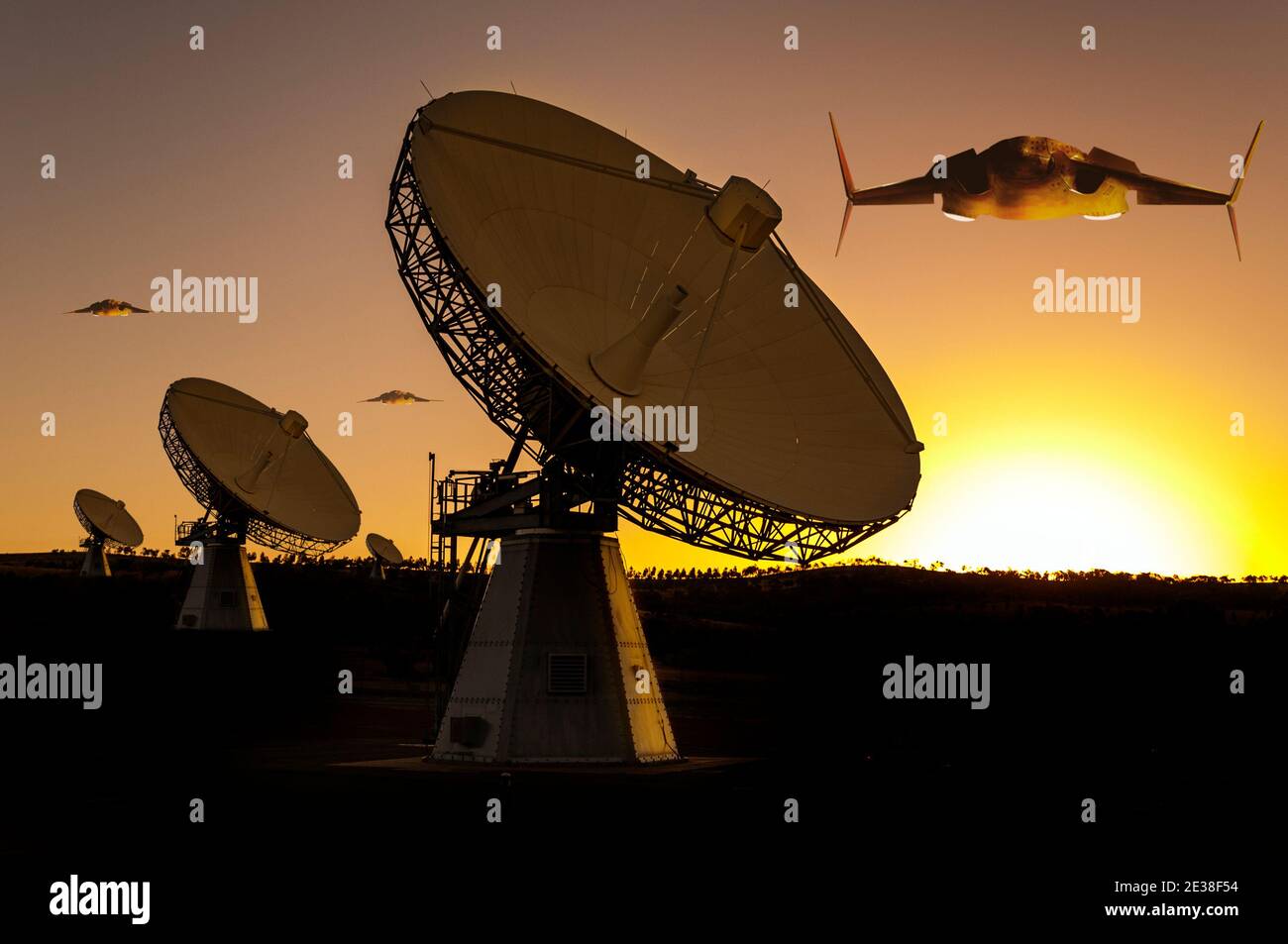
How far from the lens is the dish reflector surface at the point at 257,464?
250 feet

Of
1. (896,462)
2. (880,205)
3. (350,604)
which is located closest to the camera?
(896,462)

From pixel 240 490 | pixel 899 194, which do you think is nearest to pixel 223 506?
pixel 240 490

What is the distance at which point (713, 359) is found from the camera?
38219 millimetres

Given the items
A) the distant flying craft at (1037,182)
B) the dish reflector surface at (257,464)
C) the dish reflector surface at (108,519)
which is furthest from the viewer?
the dish reflector surface at (108,519)

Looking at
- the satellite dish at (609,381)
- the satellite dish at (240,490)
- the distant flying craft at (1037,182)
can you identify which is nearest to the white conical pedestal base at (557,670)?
the satellite dish at (609,381)

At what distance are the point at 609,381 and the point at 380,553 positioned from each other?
105496 millimetres

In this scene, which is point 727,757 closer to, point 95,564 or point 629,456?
point 629,456

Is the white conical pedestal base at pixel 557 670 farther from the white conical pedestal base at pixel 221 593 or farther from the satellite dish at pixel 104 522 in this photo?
the satellite dish at pixel 104 522

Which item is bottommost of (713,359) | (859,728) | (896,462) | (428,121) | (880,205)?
(859,728)

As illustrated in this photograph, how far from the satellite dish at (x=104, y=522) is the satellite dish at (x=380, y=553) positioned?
21683 millimetres

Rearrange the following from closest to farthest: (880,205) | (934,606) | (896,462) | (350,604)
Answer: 1. (896,462)
2. (880,205)
3. (350,604)
4. (934,606)

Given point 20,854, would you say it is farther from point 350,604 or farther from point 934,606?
point 934,606
